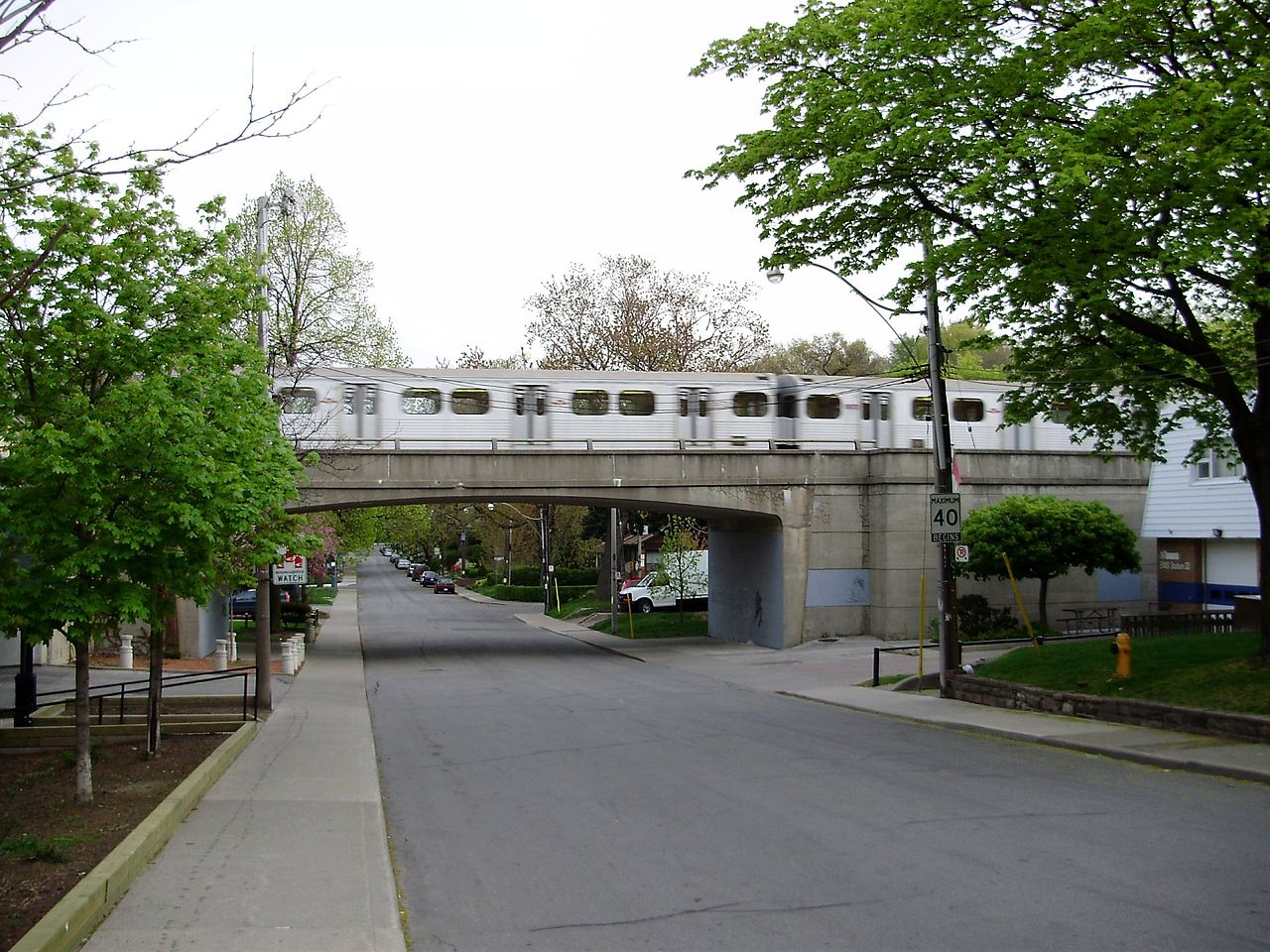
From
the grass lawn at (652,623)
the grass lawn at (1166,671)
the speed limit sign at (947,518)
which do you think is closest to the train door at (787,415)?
the grass lawn at (652,623)

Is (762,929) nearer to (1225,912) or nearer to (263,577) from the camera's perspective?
(1225,912)

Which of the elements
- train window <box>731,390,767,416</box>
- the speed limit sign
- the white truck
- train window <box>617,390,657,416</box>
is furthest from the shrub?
the speed limit sign

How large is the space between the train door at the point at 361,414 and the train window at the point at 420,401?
0.77 m

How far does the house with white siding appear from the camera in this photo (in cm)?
2766

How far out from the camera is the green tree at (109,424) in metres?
10.3

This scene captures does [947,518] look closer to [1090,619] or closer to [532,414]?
[532,414]

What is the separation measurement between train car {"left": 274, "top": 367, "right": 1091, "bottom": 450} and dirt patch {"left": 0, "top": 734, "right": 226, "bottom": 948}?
15.0 meters

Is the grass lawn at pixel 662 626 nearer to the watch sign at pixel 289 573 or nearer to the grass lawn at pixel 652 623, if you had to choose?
the grass lawn at pixel 652 623

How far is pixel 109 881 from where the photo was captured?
282 inches

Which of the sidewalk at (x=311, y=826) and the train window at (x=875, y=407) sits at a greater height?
the train window at (x=875, y=407)

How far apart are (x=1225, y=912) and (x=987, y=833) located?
2383 millimetres

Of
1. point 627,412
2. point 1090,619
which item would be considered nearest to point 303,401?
point 627,412

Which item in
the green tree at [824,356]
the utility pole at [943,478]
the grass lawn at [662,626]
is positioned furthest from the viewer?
the green tree at [824,356]

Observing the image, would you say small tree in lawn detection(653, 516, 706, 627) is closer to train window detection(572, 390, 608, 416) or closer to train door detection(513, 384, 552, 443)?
train window detection(572, 390, 608, 416)
